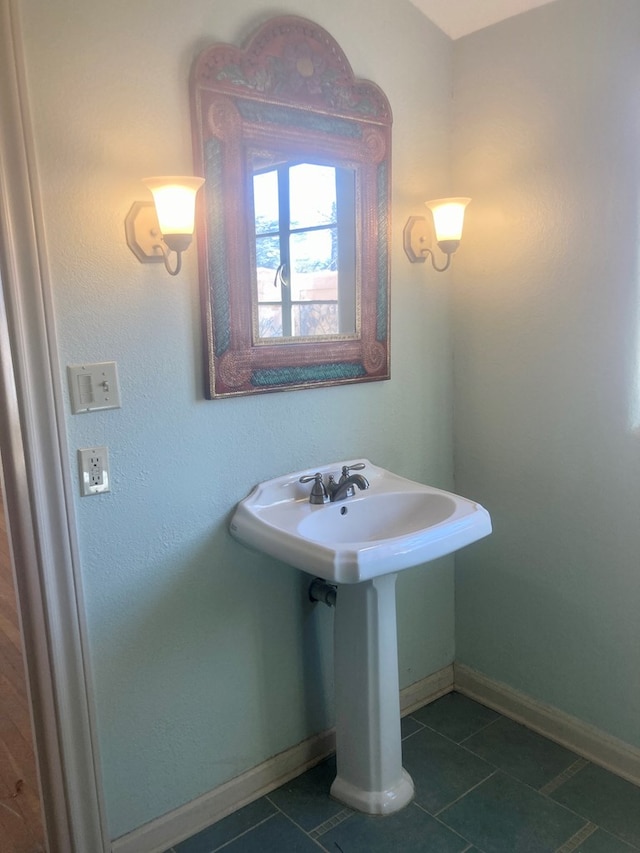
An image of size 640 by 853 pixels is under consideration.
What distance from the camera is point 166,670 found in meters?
1.76

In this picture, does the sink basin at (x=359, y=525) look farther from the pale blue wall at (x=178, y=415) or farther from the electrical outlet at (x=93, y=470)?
the electrical outlet at (x=93, y=470)

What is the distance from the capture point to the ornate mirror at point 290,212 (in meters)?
1.68

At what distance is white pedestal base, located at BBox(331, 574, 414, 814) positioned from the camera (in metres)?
1.81

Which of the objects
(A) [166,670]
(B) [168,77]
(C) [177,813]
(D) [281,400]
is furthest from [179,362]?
(C) [177,813]

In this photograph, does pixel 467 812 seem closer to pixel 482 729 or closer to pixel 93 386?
pixel 482 729

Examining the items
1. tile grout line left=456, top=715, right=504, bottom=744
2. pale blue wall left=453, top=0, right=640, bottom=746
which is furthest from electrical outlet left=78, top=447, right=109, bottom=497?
tile grout line left=456, top=715, right=504, bottom=744

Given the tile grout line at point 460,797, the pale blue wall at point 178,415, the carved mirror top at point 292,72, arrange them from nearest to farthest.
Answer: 1. the pale blue wall at point 178,415
2. the carved mirror top at point 292,72
3. the tile grout line at point 460,797

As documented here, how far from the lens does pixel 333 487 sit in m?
1.92

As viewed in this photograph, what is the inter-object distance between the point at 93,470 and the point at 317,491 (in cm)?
62

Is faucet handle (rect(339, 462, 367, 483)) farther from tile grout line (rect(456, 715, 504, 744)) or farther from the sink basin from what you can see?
tile grout line (rect(456, 715, 504, 744))

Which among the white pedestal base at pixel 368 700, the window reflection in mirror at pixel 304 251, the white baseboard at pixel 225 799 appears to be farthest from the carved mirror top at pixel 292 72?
the white baseboard at pixel 225 799

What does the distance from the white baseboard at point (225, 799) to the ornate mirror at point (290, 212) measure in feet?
3.69

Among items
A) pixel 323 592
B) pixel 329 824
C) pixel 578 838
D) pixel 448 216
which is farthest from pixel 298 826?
pixel 448 216

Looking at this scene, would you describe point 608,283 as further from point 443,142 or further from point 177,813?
point 177,813
